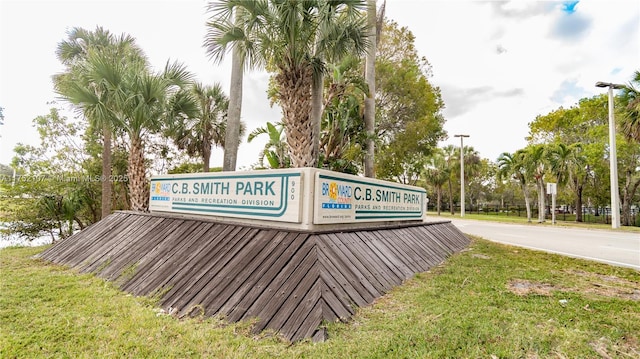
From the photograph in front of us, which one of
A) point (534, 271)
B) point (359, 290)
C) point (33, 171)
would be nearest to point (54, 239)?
point (33, 171)

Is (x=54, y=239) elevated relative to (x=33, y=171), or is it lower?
lower

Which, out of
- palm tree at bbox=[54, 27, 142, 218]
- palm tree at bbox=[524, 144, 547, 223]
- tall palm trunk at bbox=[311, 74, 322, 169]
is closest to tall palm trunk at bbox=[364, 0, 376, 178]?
tall palm trunk at bbox=[311, 74, 322, 169]

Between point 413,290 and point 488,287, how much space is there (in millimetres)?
1175

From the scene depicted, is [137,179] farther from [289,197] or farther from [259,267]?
[259,267]

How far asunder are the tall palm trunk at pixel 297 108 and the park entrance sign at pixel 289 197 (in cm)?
218

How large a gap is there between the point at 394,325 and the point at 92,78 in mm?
10031

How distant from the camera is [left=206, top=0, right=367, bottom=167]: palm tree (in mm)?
6922

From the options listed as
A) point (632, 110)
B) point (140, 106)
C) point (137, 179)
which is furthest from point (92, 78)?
point (632, 110)

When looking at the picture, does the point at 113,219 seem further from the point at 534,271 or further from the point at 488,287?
the point at 534,271

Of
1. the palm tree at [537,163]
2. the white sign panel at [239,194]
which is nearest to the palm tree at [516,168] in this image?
the palm tree at [537,163]

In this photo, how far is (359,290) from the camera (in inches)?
155

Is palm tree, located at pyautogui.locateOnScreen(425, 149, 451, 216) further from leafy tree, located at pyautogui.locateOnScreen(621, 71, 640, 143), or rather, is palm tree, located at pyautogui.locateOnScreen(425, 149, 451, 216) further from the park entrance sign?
the park entrance sign

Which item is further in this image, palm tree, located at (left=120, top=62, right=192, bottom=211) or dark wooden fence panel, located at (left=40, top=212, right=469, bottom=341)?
palm tree, located at (left=120, top=62, right=192, bottom=211)

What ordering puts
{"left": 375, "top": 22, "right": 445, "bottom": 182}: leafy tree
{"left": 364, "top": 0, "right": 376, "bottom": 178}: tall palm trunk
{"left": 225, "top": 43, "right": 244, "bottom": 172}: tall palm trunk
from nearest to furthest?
{"left": 225, "top": 43, "right": 244, "bottom": 172}: tall palm trunk → {"left": 364, "top": 0, "right": 376, "bottom": 178}: tall palm trunk → {"left": 375, "top": 22, "right": 445, "bottom": 182}: leafy tree
